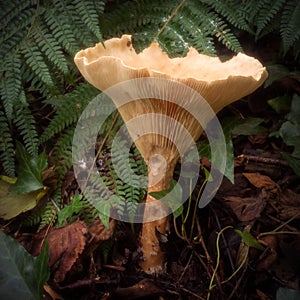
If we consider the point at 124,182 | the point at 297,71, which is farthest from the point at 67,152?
the point at 297,71

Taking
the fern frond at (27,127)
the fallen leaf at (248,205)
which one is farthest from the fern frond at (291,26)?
the fern frond at (27,127)

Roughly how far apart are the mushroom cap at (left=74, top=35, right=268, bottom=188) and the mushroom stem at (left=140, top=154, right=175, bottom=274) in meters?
0.04

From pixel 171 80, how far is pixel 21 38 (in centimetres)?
114

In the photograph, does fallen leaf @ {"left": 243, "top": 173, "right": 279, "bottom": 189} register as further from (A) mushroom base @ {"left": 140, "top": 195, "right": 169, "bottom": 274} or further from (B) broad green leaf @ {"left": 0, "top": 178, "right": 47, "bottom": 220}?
(B) broad green leaf @ {"left": 0, "top": 178, "right": 47, "bottom": 220}

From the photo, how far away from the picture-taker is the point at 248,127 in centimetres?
204

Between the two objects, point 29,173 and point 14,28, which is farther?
point 14,28

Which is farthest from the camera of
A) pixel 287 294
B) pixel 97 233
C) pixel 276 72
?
pixel 276 72

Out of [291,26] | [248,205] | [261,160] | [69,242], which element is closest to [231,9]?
[291,26]

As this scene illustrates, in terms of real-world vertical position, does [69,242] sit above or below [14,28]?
below

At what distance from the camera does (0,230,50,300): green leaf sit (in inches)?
53.0

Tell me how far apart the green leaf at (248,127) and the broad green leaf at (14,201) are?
1149mm

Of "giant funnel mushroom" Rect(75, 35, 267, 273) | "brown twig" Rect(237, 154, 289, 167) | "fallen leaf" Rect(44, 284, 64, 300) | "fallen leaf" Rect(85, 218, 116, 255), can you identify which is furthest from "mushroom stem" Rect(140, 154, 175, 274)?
"brown twig" Rect(237, 154, 289, 167)

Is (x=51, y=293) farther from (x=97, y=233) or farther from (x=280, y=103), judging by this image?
(x=280, y=103)

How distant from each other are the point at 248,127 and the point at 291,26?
2.10 feet
